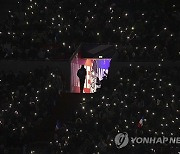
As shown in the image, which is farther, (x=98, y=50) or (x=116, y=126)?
(x=98, y=50)

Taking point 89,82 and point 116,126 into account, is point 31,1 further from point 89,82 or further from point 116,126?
point 116,126

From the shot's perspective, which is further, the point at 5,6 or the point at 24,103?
the point at 5,6

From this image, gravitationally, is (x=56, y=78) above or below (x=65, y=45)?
below

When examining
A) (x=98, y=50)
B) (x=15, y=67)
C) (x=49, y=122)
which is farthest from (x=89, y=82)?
(x=49, y=122)

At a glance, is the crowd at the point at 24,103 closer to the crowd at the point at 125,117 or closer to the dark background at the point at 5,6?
the crowd at the point at 125,117

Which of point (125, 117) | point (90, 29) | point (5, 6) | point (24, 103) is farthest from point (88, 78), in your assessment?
point (125, 117)

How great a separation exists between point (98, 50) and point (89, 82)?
239 cm

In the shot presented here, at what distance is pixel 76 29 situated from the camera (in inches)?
689

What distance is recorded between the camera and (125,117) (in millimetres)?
13258

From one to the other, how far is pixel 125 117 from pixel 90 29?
5.47 m

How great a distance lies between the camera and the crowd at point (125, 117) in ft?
40.9

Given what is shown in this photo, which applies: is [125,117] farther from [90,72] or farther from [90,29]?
[90,72]

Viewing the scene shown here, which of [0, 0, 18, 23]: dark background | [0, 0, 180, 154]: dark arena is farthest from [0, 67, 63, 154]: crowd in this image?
[0, 0, 18, 23]: dark background

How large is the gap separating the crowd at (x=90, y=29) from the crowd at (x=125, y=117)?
197 cm
